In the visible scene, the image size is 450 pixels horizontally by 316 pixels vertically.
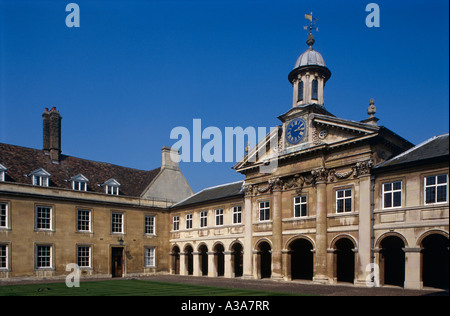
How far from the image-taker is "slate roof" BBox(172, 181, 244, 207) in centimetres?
3684

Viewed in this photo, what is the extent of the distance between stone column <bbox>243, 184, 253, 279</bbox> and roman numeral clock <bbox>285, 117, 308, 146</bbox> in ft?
18.5

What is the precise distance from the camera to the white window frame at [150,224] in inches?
1647

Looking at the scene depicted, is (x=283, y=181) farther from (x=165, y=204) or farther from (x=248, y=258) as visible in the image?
(x=165, y=204)

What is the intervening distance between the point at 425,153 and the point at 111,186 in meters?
29.1

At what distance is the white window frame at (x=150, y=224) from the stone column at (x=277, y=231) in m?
16.2

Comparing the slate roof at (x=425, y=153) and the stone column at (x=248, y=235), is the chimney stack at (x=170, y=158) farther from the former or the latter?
the slate roof at (x=425, y=153)

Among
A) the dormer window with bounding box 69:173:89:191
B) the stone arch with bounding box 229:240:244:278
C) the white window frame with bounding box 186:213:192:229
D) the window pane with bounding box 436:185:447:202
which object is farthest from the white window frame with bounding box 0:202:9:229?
the window pane with bounding box 436:185:447:202

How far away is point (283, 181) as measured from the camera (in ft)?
101

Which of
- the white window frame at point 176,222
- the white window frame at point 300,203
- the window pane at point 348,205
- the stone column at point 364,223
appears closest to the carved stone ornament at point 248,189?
the white window frame at point 300,203

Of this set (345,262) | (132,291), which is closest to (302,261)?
(345,262)

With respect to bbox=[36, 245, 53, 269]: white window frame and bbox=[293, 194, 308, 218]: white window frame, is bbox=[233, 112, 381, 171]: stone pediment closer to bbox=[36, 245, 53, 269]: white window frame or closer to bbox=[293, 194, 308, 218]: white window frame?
bbox=[293, 194, 308, 218]: white window frame

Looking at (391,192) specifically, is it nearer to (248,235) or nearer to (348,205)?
(348,205)

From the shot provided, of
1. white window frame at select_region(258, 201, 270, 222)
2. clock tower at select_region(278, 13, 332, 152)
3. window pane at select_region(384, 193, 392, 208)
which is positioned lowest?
white window frame at select_region(258, 201, 270, 222)
